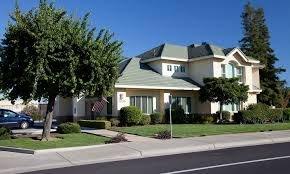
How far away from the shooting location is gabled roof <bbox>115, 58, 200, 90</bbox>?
34.9m

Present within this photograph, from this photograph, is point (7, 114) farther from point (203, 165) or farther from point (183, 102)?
point (203, 165)

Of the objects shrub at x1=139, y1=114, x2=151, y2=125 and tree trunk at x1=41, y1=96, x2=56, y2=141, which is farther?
shrub at x1=139, y1=114, x2=151, y2=125

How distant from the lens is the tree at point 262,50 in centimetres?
5769

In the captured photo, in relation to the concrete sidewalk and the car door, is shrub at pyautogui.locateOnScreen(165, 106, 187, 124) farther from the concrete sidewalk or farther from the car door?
the concrete sidewalk

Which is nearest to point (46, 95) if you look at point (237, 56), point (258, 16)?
point (237, 56)

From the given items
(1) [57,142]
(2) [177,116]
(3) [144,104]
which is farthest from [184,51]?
(1) [57,142]

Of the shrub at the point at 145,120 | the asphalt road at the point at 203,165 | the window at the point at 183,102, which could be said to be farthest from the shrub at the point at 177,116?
the asphalt road at the point at 203,165

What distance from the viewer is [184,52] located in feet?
142

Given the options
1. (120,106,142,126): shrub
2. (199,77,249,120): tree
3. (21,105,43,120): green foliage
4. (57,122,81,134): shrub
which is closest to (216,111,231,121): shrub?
(199,77,249,120): tree

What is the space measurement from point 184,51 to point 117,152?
2721 centimetres

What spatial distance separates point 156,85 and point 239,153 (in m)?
19.9

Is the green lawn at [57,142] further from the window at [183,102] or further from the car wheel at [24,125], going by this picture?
the window at [183,102]

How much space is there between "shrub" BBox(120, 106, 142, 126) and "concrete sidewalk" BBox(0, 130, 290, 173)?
398 inches

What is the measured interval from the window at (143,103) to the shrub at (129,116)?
3272 mm
